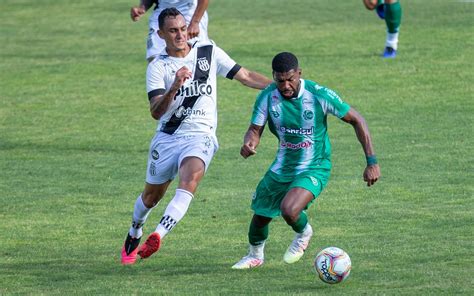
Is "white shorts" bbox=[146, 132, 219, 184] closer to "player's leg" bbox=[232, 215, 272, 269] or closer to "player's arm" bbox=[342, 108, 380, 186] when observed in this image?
"player's leg" bbox=[232, 215, 272, 269]

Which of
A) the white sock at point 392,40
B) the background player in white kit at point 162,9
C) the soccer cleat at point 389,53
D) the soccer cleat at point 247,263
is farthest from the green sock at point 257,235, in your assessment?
the soccer cleat at point 389,53

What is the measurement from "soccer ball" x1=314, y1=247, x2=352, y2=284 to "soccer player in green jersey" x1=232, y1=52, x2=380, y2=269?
61 cm

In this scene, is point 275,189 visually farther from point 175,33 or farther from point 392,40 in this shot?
point 392,40

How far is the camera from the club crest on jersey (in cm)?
1074

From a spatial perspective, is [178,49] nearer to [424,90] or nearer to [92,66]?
[424,90]

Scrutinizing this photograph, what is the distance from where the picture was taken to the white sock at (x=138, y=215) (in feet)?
35.3

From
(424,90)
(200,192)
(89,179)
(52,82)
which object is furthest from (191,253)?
(52,82)

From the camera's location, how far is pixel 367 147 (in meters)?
9.89

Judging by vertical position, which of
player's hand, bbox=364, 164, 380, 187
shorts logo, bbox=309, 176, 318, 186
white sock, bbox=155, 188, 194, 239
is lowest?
white sock, bbox=155, 188, 194, 239

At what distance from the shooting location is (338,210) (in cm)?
1306

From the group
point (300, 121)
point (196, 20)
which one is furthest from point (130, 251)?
point (196, 20)

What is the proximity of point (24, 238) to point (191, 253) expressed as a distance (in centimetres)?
198

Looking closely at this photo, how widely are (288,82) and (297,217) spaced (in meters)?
1.16

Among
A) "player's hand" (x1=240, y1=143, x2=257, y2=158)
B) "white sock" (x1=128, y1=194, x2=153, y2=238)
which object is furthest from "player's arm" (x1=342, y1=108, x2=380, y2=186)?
"white sock" (x1=128, y1=194, x2=153, y2=238)
